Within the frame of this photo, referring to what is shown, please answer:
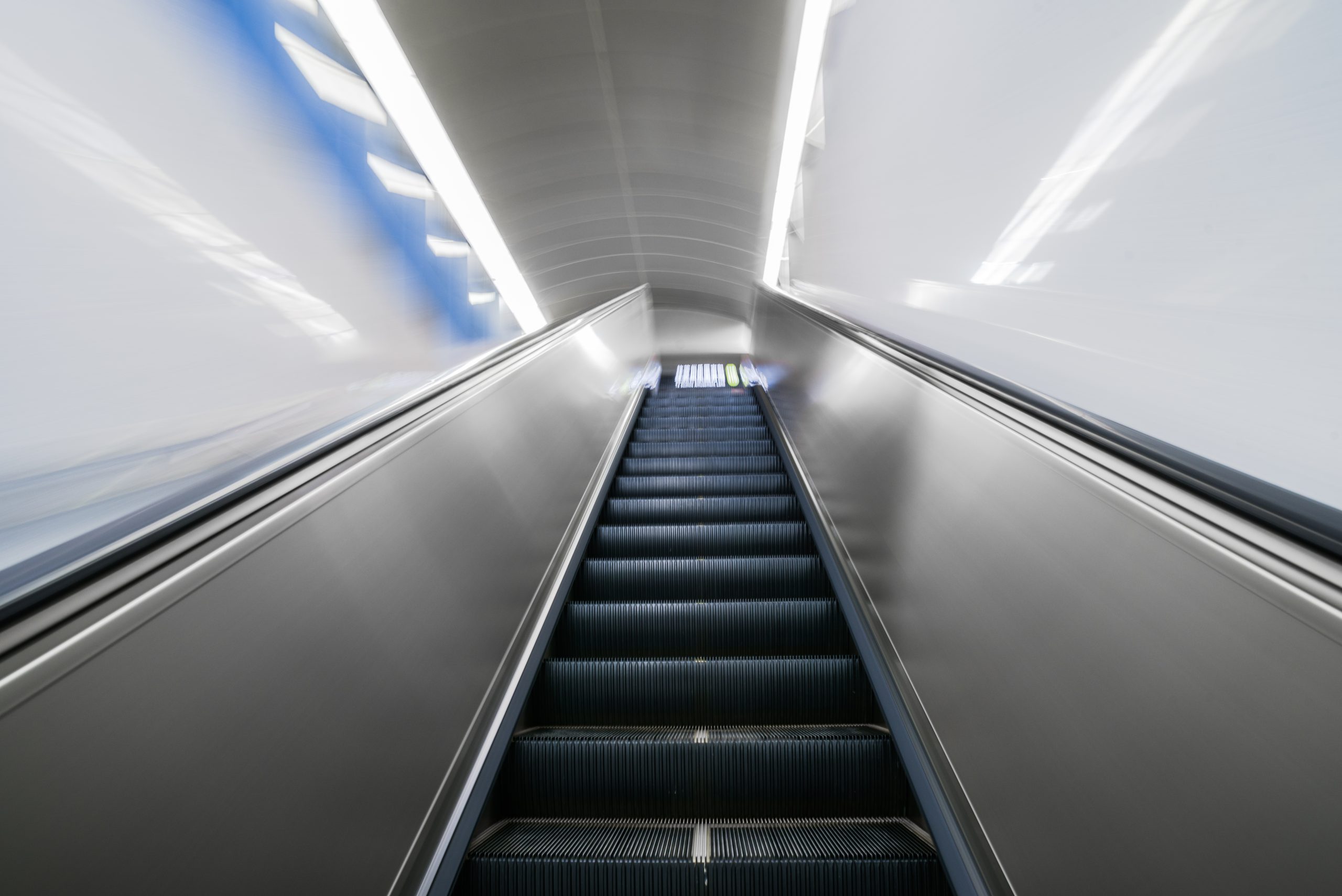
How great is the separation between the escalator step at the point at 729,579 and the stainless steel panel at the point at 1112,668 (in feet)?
3.29

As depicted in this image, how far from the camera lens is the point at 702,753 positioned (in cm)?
208

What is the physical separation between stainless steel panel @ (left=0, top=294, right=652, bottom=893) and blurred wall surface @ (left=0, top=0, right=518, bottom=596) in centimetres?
15

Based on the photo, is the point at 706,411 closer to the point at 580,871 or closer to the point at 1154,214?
the point at 1154,214

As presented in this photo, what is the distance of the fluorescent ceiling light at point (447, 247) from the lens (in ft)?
31.0

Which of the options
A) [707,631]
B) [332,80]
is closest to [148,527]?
[707,631]

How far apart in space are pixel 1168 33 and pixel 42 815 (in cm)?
262

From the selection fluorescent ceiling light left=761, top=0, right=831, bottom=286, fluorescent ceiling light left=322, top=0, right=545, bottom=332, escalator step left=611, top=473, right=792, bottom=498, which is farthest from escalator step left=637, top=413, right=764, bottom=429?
fluorescent ceiling light left=761, top=0, right=831, bottom=286

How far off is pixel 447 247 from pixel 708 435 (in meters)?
6.22

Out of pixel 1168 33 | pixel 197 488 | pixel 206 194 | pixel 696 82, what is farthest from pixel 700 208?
pixel 197 488

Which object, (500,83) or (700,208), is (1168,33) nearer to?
(500,83)

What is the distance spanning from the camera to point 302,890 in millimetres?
1197

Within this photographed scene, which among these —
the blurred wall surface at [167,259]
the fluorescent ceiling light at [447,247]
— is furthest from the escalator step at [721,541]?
the fluorescent ceiling light at [447,247]

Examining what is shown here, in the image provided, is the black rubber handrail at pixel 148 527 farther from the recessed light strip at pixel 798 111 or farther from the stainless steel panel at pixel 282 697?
the recessed light strip at pixel 798 111

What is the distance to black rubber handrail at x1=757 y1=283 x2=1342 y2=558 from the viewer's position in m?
0.87
